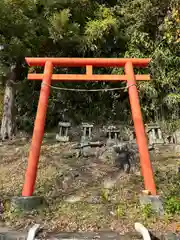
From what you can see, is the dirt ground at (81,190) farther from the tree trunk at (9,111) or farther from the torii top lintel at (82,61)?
the torii top lintel at (82,61)

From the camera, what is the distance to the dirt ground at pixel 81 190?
4.88 meters

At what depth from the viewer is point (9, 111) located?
10.3 meters

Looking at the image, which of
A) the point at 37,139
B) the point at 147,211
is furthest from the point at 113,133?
the point at 147,211

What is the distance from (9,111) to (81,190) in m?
4.89

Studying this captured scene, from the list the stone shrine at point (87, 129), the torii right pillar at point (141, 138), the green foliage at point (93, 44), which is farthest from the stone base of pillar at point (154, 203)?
the green foliage at point (93, 44)

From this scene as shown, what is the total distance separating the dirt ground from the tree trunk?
0.52 meters

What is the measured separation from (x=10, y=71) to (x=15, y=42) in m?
1.70

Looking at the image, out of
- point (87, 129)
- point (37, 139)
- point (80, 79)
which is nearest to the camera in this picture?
point (37, 139)

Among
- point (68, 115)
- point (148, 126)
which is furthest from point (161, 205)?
point (68, 115)

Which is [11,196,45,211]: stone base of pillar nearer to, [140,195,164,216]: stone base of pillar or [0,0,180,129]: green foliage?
[140,195,164,216]: stone base of pillar

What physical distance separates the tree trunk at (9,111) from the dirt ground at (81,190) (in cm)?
52

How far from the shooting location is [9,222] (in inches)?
194

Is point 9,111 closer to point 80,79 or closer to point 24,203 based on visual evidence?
point 80,79

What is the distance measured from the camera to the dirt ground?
16.0 feet
